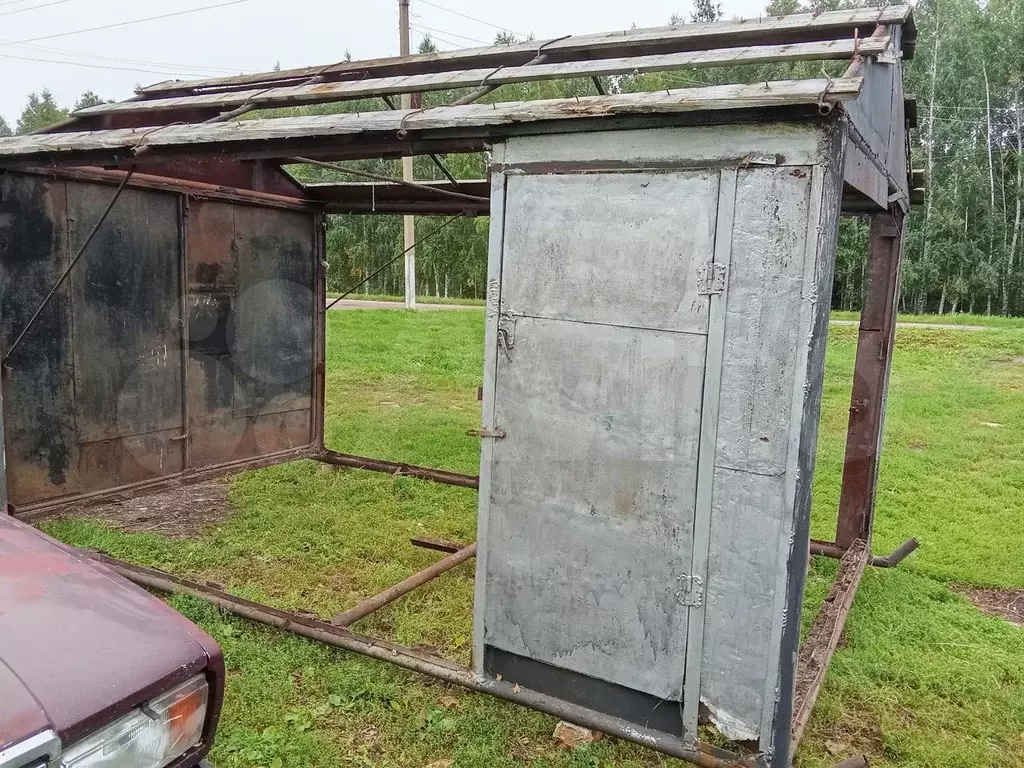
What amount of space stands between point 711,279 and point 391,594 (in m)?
2.56

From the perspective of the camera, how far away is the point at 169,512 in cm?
626

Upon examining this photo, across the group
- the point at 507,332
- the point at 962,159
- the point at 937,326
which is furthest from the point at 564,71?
the point at 962,159

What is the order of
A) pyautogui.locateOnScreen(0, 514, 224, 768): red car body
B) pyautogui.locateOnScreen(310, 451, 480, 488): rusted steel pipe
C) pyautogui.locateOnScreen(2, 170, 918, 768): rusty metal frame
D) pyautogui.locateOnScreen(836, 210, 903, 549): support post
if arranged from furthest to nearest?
pyautogui.locateOnScreen(310, 451, 480, 488): rusted steel pipe → pyautogui.locateOnScreen(836, 210, 903, 549): support post → pyautogui.locateOnScreen(2, 170, 918, 768): rusty metal frame → pyautogui.locateOnScreen(0, 514, 224, 768): red car body

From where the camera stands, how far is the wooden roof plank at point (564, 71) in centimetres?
350

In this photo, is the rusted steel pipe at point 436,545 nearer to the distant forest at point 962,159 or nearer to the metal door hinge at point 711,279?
the metal door hinge at point 711,279

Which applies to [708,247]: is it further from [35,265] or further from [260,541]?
[35,265]

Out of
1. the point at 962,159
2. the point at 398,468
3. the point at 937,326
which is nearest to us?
the point at 398,468

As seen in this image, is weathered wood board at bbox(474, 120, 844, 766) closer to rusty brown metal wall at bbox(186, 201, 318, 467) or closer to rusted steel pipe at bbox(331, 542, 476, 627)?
rusted steel pipe at bbox(331, 542, 476, 627)

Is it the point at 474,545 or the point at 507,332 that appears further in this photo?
the point at 474,545

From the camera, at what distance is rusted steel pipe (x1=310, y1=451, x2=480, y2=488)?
274 inches

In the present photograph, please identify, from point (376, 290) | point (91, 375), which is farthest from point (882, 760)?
point (376, 290)

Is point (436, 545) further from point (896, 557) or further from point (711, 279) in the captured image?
point (896, 557)

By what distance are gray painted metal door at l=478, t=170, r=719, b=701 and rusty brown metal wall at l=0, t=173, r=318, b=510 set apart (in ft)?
13.5

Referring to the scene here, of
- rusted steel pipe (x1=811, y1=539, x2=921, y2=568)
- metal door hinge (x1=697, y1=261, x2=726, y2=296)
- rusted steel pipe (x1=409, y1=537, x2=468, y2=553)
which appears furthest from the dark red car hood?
rusted steel pipe (x1=811, y1=539, x2=921, y2=568)
